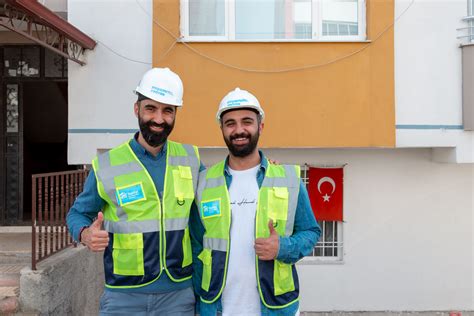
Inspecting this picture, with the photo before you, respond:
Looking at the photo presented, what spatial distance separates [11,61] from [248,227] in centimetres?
597

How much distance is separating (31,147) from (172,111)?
21.8 feet

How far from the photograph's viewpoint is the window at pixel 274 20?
6051 mm

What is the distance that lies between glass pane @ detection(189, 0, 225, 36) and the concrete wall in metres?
3.21

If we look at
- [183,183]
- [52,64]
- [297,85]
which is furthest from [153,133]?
[52,64]

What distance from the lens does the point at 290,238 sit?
2688mm

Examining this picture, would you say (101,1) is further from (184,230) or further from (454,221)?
(454,221)

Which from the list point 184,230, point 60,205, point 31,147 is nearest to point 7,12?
point 60,205

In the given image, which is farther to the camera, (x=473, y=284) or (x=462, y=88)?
(x=473, y=284)

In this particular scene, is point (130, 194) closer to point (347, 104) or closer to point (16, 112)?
point (347, 104)

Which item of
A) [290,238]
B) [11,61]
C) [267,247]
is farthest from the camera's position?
[11,61]

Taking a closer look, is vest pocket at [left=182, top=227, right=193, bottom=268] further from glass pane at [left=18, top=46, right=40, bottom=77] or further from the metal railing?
glass pane at [left=18, top=46, right=40, bottom=77]

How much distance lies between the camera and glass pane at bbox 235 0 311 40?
6.08 metres

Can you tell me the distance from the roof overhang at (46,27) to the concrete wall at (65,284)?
2377mm

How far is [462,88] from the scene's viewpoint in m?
6.07
